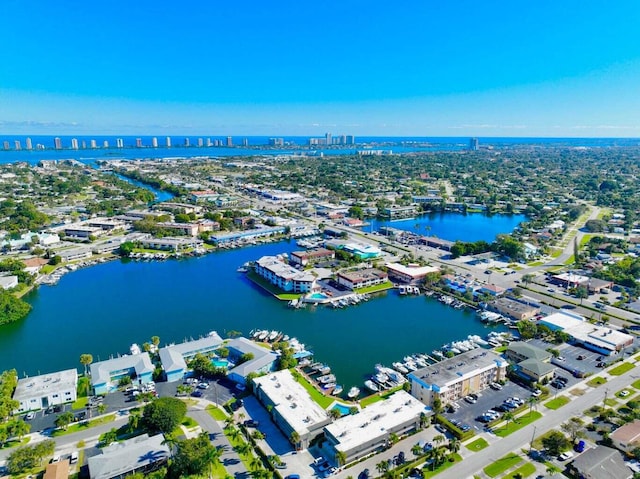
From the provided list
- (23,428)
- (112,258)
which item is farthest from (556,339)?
(112,258)

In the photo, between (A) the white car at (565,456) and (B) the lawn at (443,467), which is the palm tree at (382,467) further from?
(A) the white car at (565,456)

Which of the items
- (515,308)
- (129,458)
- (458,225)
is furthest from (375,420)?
(458,225)

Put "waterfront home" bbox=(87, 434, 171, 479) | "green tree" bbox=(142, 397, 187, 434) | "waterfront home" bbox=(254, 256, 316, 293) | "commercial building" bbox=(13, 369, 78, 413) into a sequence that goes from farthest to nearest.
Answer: "waterfront home" bbox=(254, 256, 316, 293), "commercial building" bbox=(13, 369, 78, 413), "green tree" bbox=(142, 397, 187, 434), "waterfront home" bbox=(87, 434, 171, 479)

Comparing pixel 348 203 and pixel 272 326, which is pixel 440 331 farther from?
pixel 348 203

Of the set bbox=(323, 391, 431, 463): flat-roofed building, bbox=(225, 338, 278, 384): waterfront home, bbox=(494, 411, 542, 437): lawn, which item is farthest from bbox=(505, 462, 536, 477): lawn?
bbox=(225, 338, 278, 384): waterfront home

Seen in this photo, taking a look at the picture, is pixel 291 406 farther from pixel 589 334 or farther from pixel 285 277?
pixel 589 334

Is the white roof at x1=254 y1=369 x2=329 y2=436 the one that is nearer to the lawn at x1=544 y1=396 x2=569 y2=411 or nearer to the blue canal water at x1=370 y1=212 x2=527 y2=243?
the lawn at x1=544 y1=396 x2=569 y2=411
